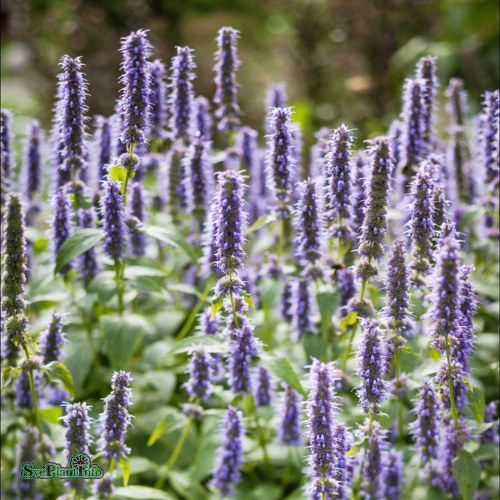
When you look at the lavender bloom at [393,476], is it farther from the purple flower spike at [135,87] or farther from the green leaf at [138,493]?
the purple flower spike at [135,87]

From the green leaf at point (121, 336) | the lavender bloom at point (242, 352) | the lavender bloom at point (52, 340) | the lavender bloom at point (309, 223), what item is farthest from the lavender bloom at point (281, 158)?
the lavender bloom at point (52, 340)

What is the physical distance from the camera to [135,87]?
3.16m

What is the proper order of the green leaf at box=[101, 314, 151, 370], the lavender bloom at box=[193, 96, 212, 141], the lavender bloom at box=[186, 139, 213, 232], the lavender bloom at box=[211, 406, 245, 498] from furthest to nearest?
the lavender bloom at box=[193, 96, 212, 141] < the lavender bloom at box=[186, 139, 213, 232] < the green leaf at box=[101, 314, 151, 370] < the lavender bloom at box=[211, 406, 245, 498]

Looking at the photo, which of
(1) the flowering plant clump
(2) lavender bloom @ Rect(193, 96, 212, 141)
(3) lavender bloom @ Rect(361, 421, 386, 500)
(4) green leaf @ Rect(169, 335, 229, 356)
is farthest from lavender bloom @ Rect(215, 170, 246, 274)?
(2) lavender bloom @ Rect(193, 96, 212, 141)

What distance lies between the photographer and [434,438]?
347 cm

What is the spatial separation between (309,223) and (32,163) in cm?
190

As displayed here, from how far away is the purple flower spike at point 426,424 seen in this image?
3.32 meters

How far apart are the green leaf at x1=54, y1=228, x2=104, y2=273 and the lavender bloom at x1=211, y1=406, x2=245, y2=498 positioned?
3.01ft

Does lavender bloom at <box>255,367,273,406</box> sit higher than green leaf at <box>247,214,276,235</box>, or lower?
lower

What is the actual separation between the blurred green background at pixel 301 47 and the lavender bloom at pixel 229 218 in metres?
7.21

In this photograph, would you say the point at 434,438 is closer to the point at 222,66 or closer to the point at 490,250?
the point at 490,250

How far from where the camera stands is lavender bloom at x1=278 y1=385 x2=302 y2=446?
3.93 meters

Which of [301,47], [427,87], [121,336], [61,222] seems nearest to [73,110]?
[61,222]

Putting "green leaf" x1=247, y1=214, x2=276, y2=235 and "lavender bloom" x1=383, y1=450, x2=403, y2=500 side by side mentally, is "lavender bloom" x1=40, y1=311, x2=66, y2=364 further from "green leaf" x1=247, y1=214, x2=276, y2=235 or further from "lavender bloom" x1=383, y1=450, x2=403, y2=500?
"lavender bloom" x1=383, y1=450, x2=403, y2=500
